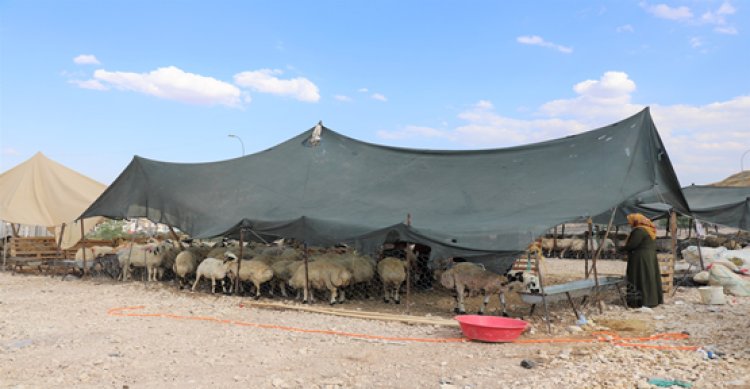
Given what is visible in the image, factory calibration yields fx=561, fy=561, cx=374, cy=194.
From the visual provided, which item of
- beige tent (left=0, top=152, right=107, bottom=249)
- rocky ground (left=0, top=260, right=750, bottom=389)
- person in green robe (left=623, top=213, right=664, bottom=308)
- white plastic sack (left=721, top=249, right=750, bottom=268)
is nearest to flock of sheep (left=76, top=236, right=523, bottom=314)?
rocky ground (left=0, top=260, right=750, bottom=389)

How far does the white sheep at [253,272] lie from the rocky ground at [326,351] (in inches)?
41.0

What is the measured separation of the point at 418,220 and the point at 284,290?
3488 millimetres

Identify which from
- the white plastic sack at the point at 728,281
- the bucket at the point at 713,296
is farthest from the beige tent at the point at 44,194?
the white plastic sack at the point at 728,281

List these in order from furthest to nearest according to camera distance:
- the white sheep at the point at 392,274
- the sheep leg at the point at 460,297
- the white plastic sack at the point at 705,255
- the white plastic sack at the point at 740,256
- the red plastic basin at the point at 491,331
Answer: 1. the white plastic sack at the point at 705,255
2. the white plastic sack at the point at 740,256
3. the white sheep at the point at 392,274
4. the sheep leg at the point at 460,297
5. the red plastic basin at the point at 491,331

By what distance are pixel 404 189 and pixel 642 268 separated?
494 cm

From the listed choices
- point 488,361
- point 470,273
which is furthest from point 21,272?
point 488,361

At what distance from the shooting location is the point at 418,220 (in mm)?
10406

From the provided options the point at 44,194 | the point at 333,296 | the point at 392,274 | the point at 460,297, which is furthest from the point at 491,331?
the point at 44,194

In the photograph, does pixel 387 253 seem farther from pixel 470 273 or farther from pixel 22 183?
pixel 22 183

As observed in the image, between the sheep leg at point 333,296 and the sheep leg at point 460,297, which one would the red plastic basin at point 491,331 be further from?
the sheep leg at point 333,296

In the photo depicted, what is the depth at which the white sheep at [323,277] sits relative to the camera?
35.9 ft

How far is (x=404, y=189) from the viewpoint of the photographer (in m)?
12.2

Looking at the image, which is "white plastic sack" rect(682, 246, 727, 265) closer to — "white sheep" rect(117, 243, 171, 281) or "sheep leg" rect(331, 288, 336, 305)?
"sheep leg" rect(331, 288, 336, 305)

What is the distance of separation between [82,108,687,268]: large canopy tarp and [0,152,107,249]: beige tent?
5.09 meters
